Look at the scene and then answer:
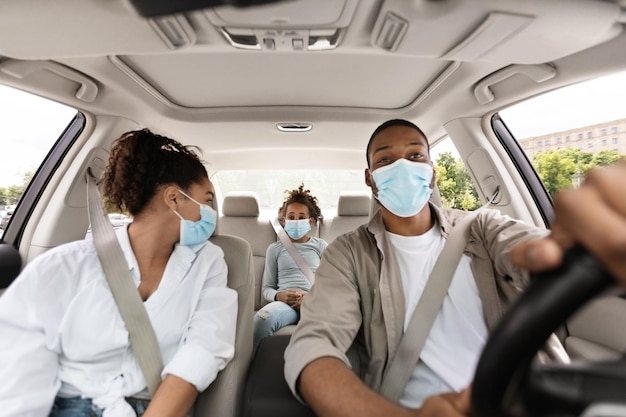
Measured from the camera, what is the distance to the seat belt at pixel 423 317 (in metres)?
1.17

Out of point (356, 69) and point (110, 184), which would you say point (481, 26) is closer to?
point (356, 69)

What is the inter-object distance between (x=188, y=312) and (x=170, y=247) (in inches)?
11.1

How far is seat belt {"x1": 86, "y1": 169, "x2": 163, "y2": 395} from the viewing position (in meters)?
1.17

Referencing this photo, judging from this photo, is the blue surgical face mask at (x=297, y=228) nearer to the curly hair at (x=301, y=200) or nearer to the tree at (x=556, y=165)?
the curly hair at (x=301, y=200)

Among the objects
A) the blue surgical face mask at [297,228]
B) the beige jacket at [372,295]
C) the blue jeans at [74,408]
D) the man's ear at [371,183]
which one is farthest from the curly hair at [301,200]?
the blue jeans at [74,408]

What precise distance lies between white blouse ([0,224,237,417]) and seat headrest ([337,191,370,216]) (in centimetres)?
230

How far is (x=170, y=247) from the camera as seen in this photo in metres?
1.42

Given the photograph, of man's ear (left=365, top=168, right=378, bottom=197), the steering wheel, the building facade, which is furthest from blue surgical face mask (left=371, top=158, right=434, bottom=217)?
the steering wheel

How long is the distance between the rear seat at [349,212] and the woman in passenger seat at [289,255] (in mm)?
316

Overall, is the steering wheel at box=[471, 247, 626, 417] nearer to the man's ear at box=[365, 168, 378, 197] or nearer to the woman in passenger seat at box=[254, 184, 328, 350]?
the man's ear at box=[365, 168, 378, 197]

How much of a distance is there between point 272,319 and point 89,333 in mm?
1222

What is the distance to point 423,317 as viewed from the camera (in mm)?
1227

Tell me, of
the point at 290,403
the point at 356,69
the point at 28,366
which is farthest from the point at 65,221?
the point at 356,69

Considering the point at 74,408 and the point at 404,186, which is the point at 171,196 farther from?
the point at 404,186
